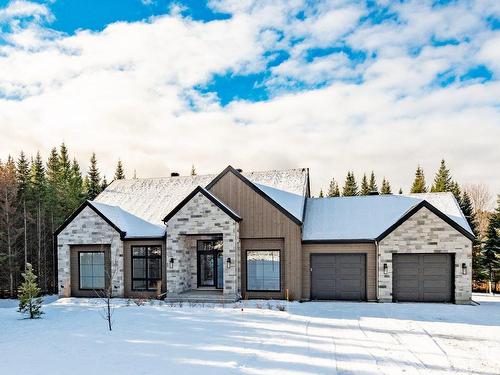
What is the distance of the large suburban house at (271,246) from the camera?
51.8ft

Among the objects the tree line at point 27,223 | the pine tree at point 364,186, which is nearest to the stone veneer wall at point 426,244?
the tree line at point 27,223

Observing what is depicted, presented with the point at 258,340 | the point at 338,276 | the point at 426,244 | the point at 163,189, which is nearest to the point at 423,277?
the point at 426,244

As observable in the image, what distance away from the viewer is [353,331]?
10969mm

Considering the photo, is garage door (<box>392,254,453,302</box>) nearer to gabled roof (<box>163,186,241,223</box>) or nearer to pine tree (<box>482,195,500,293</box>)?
gabled roof (<box>163,186,241,223</box>)

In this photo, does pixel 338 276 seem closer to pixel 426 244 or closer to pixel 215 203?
pixel 426 244

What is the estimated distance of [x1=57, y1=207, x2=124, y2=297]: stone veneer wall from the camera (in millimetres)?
18062

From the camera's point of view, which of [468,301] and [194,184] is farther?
[194,184]

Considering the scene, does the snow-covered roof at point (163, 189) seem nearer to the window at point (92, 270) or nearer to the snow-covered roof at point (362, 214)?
the snow-covered roof at point (362, 214)

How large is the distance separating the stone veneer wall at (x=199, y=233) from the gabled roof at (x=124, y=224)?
1.17m

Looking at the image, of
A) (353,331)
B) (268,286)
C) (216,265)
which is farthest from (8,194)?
(353,331)

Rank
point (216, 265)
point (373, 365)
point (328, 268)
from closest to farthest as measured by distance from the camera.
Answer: point (373, 365)
point (328, 268)
point (216, 265)

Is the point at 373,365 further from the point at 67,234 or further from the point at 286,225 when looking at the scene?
the point at 67,234

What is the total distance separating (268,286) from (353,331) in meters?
6.21

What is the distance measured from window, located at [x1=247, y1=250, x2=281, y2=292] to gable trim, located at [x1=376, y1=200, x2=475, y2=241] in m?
4.86
